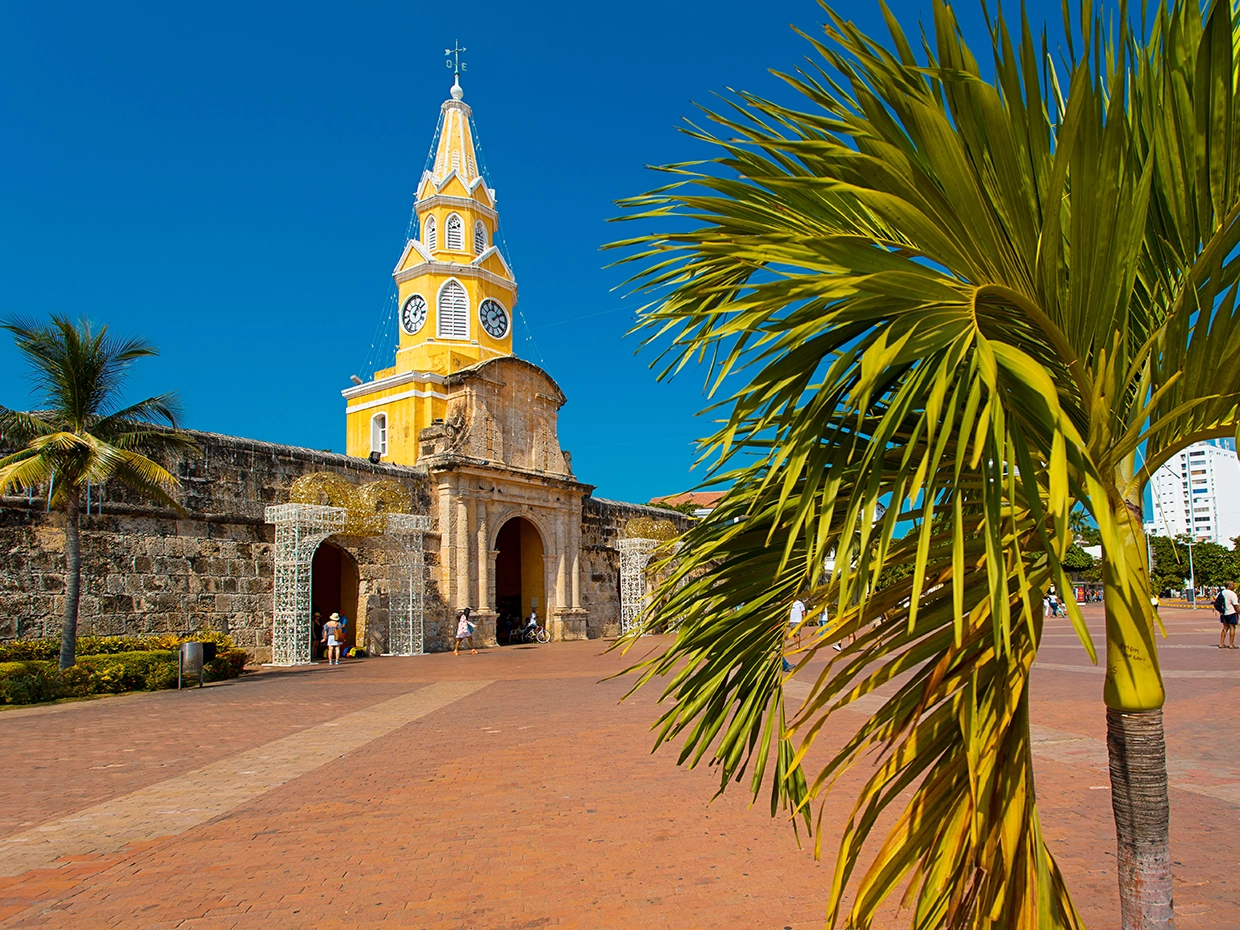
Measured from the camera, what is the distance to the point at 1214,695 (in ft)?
32.3

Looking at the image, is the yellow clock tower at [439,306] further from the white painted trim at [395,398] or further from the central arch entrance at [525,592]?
the central arch entrance at [525,592]

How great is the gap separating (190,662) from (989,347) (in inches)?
567

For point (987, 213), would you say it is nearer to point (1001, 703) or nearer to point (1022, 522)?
point (1022, 522)

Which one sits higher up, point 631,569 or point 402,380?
point 402,380

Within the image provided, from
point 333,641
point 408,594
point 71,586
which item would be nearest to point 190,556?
point 333,641

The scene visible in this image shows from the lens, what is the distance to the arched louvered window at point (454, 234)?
3244cm

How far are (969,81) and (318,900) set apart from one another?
4115mm


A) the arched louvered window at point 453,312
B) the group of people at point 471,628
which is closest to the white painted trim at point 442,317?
the arched louvered window at point 453,312

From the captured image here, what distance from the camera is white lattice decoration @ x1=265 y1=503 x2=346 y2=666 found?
17812mm

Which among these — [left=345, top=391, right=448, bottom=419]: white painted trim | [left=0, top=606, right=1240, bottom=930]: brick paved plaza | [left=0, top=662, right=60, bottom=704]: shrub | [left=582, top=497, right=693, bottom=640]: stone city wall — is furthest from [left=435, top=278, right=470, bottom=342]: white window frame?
[left=0, top=606, right=1240, bottom=930]: brick paved plaza

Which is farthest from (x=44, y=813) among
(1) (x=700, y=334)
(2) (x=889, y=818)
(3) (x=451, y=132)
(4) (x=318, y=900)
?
(3) (x=451, y=132)

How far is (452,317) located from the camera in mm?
32000

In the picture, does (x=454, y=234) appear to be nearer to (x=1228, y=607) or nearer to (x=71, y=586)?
(x=71, y=586)

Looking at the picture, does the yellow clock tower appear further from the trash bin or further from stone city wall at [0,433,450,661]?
the trash bin
